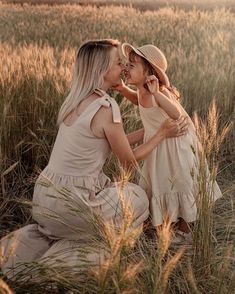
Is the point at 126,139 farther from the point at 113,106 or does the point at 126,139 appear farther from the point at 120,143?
the point at 113,106

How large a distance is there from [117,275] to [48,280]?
39 centimetres

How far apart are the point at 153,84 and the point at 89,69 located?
345 millimetres

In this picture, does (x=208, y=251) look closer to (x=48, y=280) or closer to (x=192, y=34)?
(x=48, y=280)

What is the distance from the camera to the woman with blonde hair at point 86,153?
2693 mm

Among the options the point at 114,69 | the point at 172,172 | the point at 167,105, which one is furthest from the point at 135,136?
the point at 114,69

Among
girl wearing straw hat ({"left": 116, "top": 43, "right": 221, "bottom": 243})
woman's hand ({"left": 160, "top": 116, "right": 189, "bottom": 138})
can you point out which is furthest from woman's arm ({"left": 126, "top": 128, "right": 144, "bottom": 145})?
woman's hand ({"left": 160, "top": 116, "right": 189, "bottom": 138})

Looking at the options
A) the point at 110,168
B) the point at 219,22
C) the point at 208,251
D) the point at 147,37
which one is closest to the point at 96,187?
the point at 110,168

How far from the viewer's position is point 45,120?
12.0ft

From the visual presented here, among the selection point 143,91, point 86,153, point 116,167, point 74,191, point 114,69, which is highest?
point 114,69

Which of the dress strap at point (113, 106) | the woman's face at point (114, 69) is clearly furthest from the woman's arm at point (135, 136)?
the dress strap at point (113, 106)

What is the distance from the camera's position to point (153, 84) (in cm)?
291

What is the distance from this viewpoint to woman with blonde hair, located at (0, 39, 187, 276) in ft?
8.84

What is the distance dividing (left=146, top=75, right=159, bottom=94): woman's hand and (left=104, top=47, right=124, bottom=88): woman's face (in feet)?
0.48

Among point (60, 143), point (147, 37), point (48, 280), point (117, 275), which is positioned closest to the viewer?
point (117, 275)
